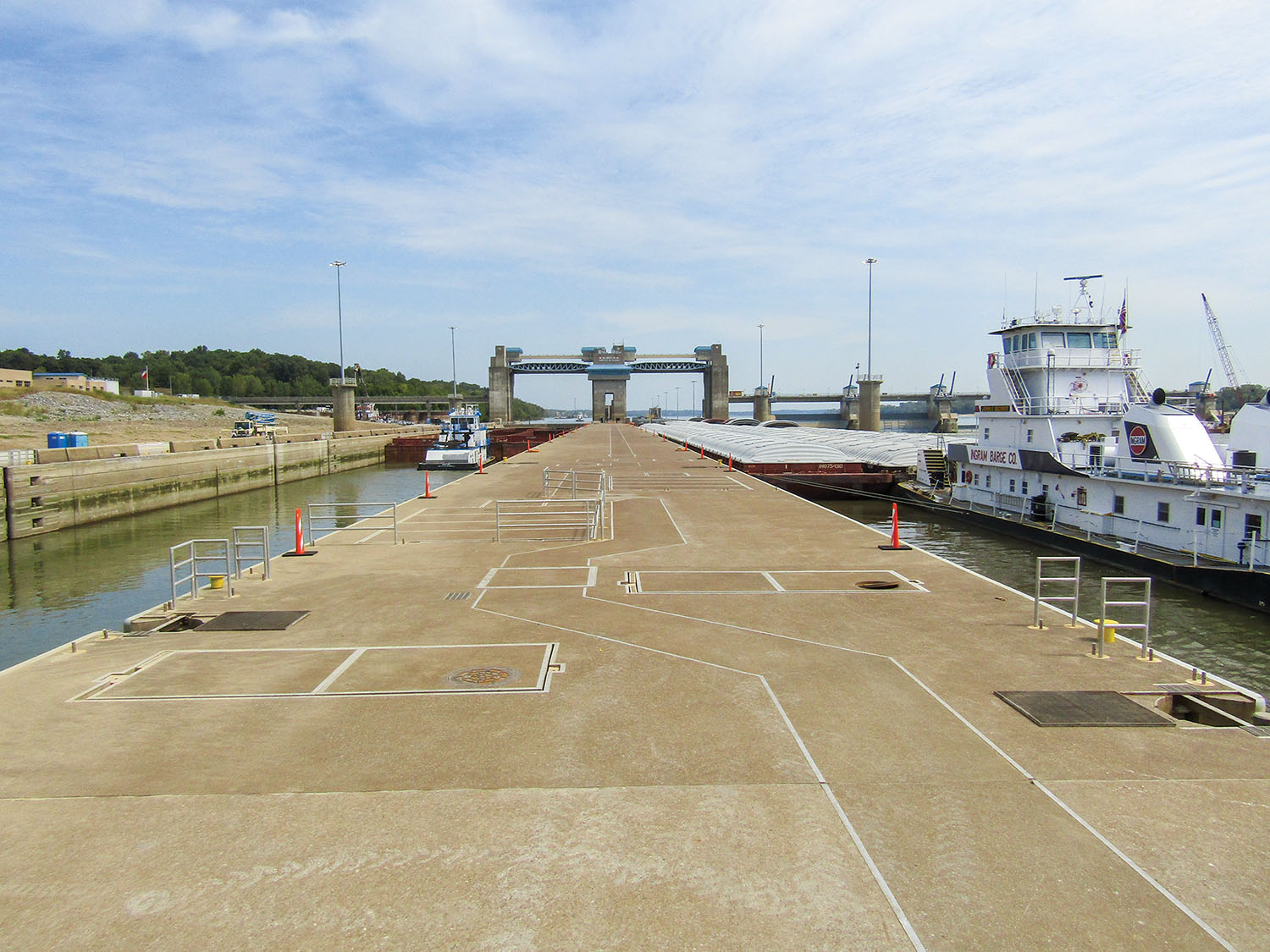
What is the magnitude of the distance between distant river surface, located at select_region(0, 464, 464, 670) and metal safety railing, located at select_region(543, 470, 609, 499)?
9.64m

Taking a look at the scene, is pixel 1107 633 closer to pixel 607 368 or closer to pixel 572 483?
pixel 572 483

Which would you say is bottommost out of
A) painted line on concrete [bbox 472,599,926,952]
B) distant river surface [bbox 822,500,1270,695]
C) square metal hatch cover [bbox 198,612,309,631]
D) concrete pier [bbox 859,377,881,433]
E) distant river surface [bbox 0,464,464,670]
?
distant river surface [bbox 822,500,1270,695]

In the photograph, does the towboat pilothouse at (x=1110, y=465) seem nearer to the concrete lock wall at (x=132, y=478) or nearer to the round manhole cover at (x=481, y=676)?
the round manhole cover at (x=481, y=676)

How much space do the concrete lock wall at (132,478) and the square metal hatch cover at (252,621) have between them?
25269 mm

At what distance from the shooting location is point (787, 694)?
8484 millimetres

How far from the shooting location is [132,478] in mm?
38344

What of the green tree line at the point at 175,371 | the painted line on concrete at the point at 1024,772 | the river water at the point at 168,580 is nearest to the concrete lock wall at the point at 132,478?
the river water at the point at 168,580

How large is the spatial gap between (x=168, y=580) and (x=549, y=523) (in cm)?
1128

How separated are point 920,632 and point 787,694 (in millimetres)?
3610

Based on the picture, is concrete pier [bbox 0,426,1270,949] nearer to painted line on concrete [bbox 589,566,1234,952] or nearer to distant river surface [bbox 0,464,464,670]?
painted line on concrete [bbox 589,566,1234,952]

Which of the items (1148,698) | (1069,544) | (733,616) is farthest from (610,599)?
(1069,544)

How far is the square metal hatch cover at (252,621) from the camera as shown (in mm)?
11375

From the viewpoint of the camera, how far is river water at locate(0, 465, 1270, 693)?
16.4 m

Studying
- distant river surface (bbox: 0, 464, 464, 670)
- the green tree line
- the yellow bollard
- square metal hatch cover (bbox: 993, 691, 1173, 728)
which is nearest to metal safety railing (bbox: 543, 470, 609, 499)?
distant river surface (bbox: 0, 464, 464, 670)
